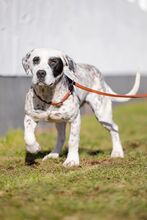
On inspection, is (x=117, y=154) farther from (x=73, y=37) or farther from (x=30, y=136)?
(x=73, y=37)

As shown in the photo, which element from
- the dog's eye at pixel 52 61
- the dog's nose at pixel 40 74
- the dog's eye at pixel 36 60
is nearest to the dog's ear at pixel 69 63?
the dog's eye at pixel 52 61

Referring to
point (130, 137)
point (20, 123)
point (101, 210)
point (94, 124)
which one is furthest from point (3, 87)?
point (101, 210)

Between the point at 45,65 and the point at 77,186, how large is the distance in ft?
5.61

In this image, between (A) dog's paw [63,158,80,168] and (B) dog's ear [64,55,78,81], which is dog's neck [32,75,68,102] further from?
(A) dog's paw [63,158,80,168]

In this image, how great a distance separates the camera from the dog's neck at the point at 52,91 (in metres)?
7.47

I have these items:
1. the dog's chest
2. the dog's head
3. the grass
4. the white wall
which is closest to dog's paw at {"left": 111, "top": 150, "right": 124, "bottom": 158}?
the grass

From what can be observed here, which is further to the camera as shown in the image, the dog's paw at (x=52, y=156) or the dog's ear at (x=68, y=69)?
the dog's paw at (x=52, y=156)

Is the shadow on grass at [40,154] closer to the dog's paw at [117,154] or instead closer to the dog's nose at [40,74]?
the dog's paw at [117,154]

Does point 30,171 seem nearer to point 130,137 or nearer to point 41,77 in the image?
point 41,77

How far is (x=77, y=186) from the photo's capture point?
19.7ft

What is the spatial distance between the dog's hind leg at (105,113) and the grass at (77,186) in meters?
0.17

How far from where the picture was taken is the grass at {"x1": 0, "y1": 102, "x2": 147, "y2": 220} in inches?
191

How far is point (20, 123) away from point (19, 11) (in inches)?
79.2

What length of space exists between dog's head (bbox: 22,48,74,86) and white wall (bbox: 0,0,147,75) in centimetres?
363
